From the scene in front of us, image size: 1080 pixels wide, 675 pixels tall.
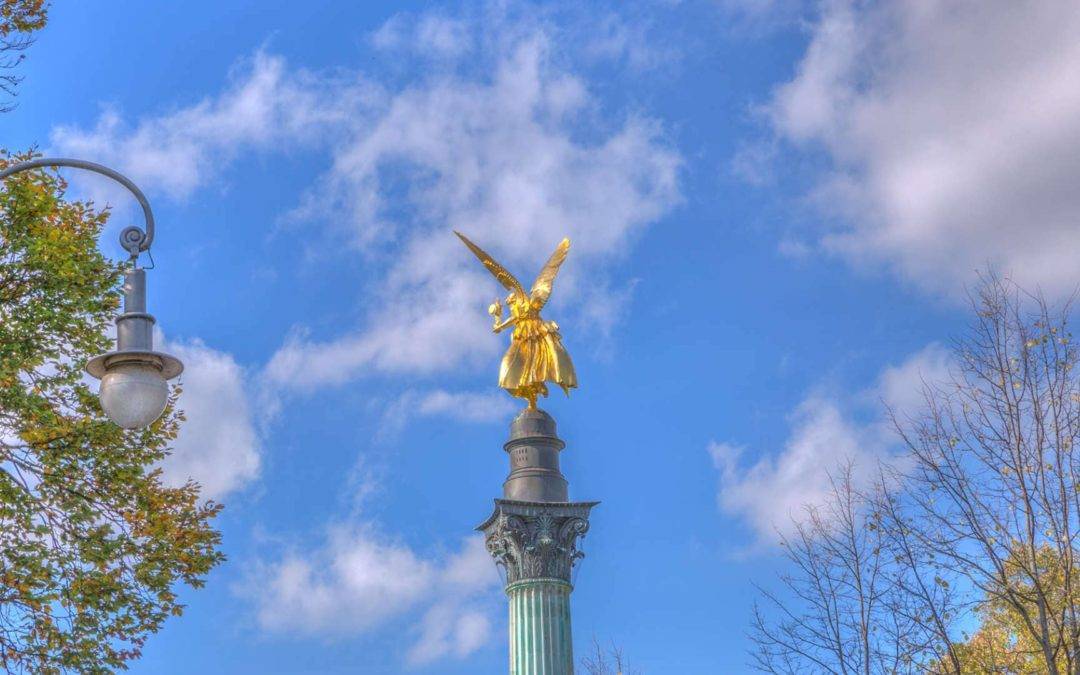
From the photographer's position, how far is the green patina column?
21422 mm

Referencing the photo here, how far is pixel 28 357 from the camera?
18.1m

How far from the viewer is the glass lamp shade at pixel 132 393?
9234 mm

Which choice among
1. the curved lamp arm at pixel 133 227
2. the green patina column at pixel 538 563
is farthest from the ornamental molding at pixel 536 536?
the curved lamp arm at pixel 133 227

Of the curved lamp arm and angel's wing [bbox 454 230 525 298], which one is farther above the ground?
angel's wing [bbox 454 230 525 298]

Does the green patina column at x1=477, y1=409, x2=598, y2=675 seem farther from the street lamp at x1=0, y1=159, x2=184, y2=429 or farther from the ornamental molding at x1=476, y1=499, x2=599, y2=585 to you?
the street lamp at x1=0, y1=159, x2=184, y2=429

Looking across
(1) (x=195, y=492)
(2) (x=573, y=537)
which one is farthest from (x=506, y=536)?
(1) (x=195, y=492)

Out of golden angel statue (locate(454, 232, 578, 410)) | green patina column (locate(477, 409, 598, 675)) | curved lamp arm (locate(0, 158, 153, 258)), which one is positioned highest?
golden angel statue (locate(454, 232, 578, 410))

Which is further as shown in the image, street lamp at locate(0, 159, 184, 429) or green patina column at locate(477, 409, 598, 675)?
green patina column at locate(477, 409, 598, 675)

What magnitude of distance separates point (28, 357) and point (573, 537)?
8659mm

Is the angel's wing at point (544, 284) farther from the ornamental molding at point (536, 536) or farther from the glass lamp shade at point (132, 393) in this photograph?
the glass lamp shade at point (132, 393)

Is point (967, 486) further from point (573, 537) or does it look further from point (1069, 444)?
point (573, 537)

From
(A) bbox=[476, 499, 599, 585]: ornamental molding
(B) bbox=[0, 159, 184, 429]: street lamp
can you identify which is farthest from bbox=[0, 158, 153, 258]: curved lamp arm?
(A) bbox=[476, 499, 599, 585]: ornamental molding

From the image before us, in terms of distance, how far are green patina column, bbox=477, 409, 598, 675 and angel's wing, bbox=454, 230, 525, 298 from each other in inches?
152

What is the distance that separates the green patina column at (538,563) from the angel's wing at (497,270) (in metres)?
3.86
